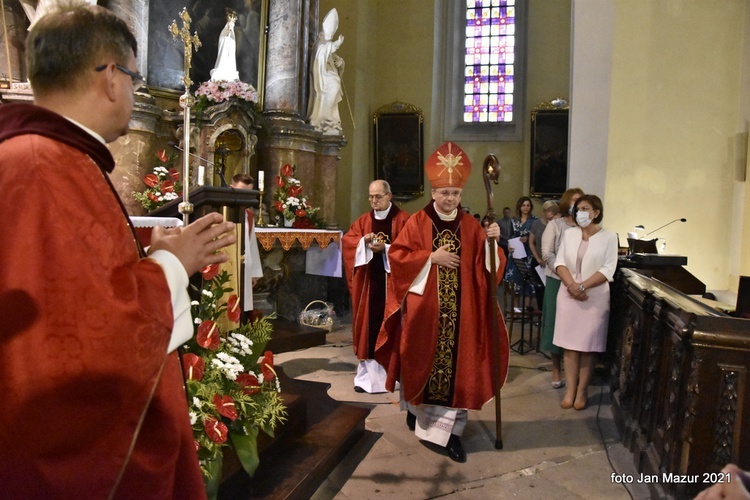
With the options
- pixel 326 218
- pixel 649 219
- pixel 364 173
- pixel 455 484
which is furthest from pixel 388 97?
pixel 455 484

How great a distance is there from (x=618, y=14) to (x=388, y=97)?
7.36m

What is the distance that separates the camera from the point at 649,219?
684cm

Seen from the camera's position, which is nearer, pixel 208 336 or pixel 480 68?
pixel 208 336

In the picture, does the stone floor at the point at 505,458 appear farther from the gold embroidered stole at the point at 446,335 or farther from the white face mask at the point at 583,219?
the white face mask at the point at 583,219

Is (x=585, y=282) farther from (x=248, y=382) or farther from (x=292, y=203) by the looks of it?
(x=292, y=203)

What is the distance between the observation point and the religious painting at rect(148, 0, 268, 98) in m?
7.76

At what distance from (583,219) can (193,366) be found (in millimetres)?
3364

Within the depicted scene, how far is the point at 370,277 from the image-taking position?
509cm

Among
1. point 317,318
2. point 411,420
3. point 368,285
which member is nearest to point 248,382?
point 411,420

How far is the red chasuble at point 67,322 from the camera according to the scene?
1109 mm

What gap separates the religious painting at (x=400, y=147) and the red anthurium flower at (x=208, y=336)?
11.3 metres

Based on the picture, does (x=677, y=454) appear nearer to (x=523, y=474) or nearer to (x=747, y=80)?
(x=523, y=474)

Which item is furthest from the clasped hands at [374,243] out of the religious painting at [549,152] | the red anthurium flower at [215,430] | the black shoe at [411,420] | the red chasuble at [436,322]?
the religious painting at [549,152]

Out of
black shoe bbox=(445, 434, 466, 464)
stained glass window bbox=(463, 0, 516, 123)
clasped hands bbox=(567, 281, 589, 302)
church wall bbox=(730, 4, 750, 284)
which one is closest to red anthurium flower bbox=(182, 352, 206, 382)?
black shoe bbox=(445, 434, 466, 464)
